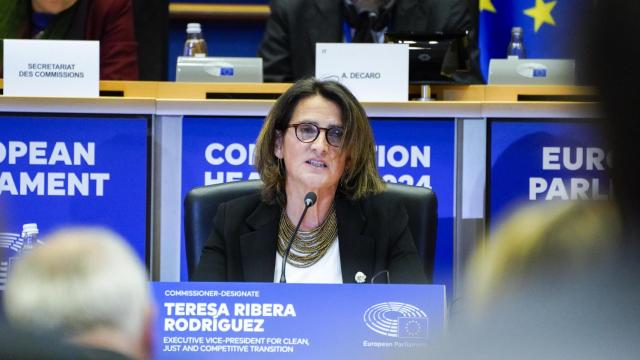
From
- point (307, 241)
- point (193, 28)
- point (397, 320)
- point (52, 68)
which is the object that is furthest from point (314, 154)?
point (193, 28)

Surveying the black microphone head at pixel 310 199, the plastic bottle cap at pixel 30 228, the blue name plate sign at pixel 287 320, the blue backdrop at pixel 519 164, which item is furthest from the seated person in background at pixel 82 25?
the blue name plate sign at pixel 287 320

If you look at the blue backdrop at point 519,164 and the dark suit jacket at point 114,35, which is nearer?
the blue backdrop at point 519,164

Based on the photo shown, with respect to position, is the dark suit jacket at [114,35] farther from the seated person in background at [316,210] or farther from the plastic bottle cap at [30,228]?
the seated person in background at [316,210]

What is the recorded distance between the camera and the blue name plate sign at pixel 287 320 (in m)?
1.70

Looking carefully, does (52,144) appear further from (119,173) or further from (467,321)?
(467,321)

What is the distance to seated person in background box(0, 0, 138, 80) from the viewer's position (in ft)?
15.8

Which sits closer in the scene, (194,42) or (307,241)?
(307,241)

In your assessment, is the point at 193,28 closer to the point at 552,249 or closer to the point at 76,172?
the point at 76,172

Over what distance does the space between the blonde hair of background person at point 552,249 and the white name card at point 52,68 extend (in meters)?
3.56

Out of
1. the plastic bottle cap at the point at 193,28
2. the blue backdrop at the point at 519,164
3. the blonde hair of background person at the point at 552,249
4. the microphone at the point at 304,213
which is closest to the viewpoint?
the blonde hair of background person at the point at 552,249

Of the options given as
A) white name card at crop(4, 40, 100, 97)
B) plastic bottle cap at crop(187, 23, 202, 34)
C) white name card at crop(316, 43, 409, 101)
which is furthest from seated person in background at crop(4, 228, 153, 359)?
plastic bottle cap at crop(187, 23, 202, 34)

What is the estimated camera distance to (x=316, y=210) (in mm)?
3193

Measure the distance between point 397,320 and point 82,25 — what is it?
3549 mm

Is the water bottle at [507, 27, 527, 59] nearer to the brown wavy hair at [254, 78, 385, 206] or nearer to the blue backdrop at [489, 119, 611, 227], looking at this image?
the blue backdrop at [489, 119, 611, 227]
